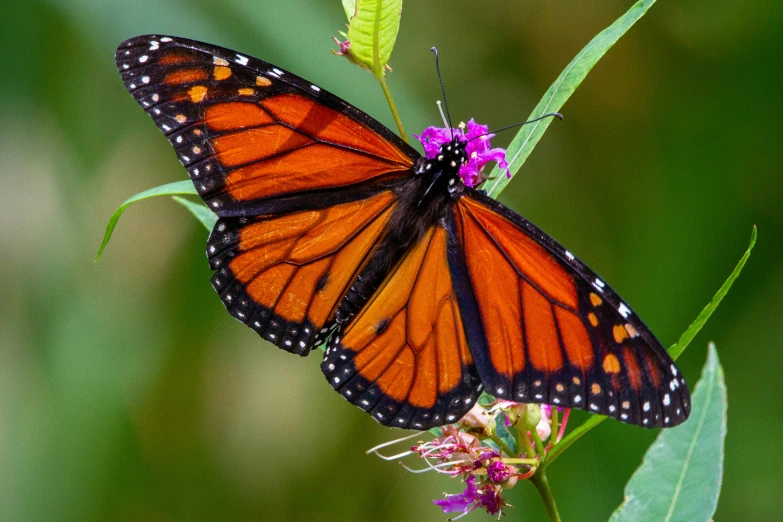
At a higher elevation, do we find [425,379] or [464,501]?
[425,379]

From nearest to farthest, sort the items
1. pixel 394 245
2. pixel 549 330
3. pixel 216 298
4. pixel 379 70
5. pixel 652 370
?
1. pixel 652 370
2. pixel 549 330
3. pixel 379 70
4. pixel 394 245
5. pixel 216 298

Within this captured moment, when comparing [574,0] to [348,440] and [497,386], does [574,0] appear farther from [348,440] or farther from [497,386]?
[497,386]

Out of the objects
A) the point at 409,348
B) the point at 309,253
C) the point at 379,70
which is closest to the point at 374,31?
the point at 379,70

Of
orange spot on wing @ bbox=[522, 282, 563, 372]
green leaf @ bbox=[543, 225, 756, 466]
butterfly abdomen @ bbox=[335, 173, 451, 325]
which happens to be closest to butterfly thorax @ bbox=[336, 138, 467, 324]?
butterfly abdomen @ bbox=[335, 173, 451, 325]

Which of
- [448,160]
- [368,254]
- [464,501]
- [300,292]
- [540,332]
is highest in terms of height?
[448,160]

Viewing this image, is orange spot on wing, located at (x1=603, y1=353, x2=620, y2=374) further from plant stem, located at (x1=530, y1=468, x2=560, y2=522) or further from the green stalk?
the green stalk

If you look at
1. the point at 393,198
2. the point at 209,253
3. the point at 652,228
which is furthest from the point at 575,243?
the point at 209,253

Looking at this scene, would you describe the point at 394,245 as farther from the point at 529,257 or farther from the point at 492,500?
the point at 492,500
